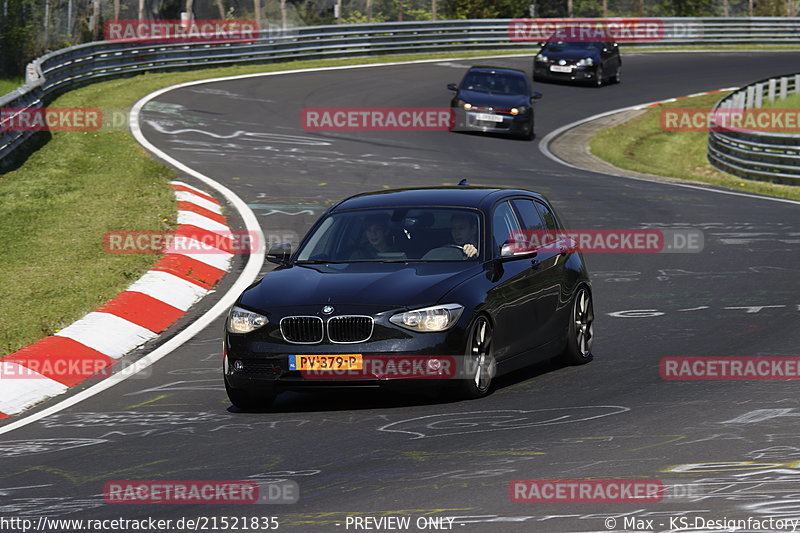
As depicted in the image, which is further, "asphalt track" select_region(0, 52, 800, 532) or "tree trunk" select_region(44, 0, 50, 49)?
"tree trunk" select_region(44, 0, 50, 49)

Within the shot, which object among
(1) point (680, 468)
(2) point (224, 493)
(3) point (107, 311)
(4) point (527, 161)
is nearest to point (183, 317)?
(3) point (107, 311)

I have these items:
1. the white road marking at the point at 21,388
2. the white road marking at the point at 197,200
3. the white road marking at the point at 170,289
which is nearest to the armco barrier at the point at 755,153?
the white road marking at the point at 197,200

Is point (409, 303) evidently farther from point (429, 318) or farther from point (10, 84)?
point (10, 84)

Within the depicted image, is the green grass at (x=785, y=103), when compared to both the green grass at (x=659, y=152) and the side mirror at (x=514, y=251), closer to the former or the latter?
the green grass at (x=659, y=152)

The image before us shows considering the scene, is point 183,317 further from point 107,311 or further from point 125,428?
point 125,428

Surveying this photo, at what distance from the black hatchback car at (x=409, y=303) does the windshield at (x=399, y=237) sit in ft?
0.04

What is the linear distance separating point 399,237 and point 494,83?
22.9m

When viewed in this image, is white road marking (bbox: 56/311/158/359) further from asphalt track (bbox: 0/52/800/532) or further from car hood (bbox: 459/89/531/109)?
car hood (bbox: 459/89/531/109)

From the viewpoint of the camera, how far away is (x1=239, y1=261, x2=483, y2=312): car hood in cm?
913

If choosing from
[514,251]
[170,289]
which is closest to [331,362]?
[514,251]

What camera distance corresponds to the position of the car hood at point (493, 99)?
31406 mm

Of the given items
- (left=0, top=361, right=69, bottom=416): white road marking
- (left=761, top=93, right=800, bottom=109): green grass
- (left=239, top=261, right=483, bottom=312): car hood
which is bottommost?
(left=761, top=93, right=800, bottom=109): green grass

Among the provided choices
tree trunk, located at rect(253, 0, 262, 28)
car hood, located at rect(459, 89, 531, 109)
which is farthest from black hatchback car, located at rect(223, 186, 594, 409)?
tree trunk, located at rect(253, 0, 262, 28)

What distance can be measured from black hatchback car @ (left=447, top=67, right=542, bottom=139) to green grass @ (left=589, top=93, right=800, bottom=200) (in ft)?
6.38
